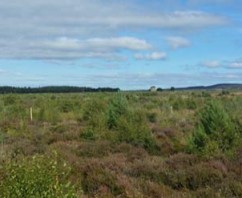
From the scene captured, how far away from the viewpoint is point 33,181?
824cm

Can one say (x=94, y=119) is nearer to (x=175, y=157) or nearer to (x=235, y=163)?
(x=175, y=157)

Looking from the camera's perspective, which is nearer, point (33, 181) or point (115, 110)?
point (33, 181)

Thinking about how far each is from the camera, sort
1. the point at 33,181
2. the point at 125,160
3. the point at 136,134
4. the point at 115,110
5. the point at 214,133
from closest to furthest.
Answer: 1. the point at 33,181
2. the point at 125,160
3. the point at 214,133
4. the point at 136,134
5. the point at 115,110

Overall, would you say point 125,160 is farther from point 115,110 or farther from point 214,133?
point 115,110

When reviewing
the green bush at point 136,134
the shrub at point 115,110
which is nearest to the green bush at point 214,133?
the green bush at point 136,134

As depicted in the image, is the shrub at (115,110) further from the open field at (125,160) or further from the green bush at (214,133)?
the green bush at (214,133)

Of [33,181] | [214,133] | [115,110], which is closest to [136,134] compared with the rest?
[214,133]

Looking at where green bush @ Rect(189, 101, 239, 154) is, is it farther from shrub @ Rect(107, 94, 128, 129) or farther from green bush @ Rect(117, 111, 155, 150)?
shrub @ Rect(107, 94, 128, 129)

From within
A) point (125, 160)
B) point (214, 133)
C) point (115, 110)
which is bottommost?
point (125, 160)

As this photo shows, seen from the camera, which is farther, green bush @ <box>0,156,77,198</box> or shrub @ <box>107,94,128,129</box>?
shrub @ <box>107,94,128,129</box>

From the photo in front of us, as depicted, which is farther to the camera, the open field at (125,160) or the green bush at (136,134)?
the green bush at (136,134)

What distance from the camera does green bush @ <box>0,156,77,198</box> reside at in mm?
8208

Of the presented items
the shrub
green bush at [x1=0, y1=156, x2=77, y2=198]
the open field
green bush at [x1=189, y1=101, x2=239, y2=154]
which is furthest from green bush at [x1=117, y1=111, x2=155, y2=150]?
green bush at [x1=0, y1=156, x2=77, y2=198]

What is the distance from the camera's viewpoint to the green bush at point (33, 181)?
8.21 m
